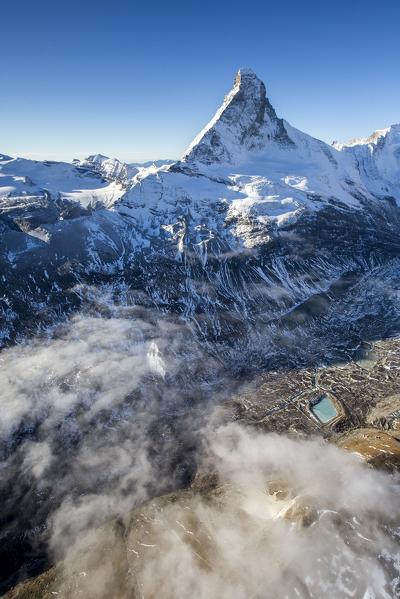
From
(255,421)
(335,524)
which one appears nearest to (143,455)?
(255,421)

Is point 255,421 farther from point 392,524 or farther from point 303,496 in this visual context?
point 392,524

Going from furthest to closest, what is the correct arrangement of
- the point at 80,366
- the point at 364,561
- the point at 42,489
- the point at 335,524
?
the point at 80,366 → the point at 42,489 → the point at 335,524 → the point at 364,561

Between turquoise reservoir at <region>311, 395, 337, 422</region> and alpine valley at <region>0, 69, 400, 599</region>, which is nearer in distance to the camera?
alpine valley at <region>0, 69, 400, 599</region>

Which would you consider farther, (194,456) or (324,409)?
(324,409)

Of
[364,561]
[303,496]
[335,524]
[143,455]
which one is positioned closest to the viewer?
[364,561]

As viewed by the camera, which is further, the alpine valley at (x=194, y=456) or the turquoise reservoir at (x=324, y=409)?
the turquoise reservoir at (x=324, y=409)

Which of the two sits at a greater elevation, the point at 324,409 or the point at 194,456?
the point at 324,409

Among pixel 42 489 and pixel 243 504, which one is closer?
pixel 243 504

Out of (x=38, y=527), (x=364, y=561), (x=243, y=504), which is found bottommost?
(x=38, y=527)
